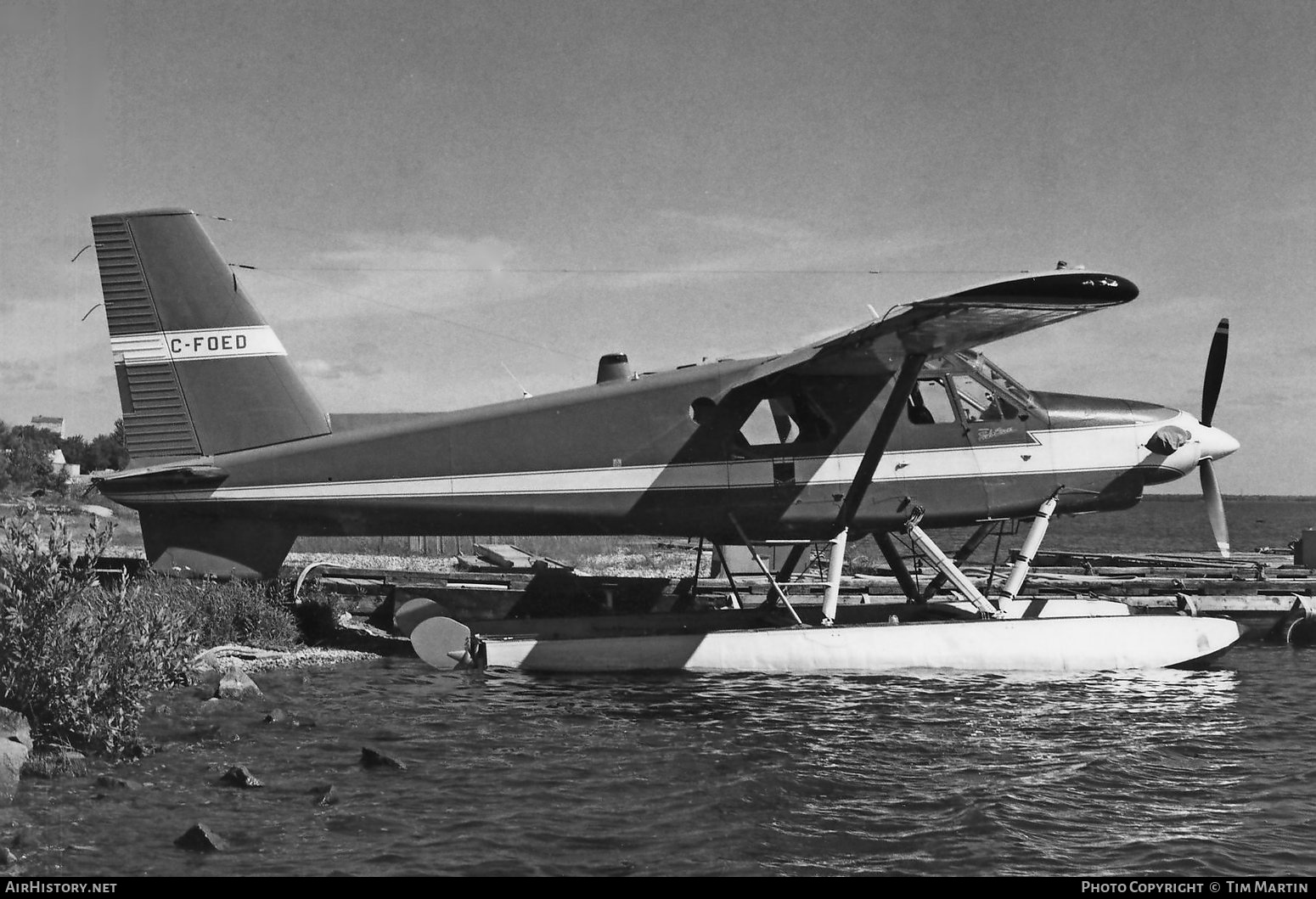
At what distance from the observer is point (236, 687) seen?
1047 cm

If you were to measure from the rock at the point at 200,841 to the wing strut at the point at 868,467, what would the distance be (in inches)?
297

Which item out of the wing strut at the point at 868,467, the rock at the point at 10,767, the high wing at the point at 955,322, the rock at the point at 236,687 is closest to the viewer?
the rock at the point at 10,767

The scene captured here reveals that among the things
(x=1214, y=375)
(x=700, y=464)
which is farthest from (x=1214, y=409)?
(x=700, y=464)

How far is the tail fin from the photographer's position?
12.6 meters

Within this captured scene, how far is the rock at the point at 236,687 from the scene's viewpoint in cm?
1043

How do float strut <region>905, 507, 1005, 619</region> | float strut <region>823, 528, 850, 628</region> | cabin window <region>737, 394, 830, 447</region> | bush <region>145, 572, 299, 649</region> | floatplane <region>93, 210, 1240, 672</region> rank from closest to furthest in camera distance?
floatplane <region>93, 210, 1240, 672</region> → float strut <region>823, 528, 850, 628</region> → float strut <region>905, 507, 1005, 619</region> → bush <region>145, 572, 299, 649</region> → cabin window <region>737, 394, 830, 447</region>

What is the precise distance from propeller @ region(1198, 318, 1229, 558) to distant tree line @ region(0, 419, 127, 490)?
23.8 m

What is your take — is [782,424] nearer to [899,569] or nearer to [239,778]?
[899,569]

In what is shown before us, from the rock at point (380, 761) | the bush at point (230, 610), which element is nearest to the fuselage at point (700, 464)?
the bush at point (230, 610)

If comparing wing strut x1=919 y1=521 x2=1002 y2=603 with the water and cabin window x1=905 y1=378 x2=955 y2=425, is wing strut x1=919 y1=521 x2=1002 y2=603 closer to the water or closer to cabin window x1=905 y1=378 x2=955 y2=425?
cabin window x1=905 y1=378 x2=955 y2=425

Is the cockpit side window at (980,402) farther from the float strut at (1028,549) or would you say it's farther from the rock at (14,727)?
the rock at (14,727)

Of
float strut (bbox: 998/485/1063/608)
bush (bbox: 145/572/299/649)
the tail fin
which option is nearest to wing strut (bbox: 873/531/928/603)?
float strut (bbox: 998/485/1063/608)
